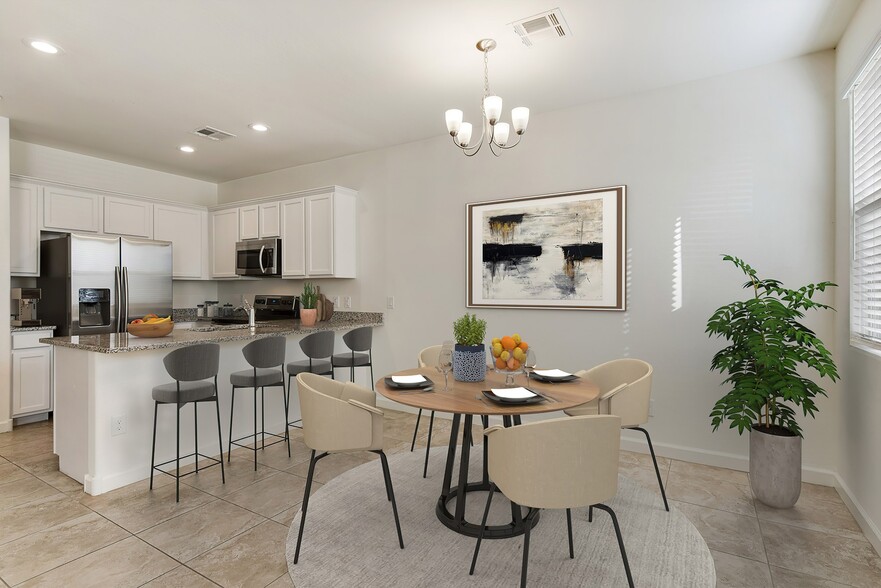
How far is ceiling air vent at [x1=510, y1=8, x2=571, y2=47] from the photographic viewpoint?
8.52 ft

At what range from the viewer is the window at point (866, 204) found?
2.35 metres

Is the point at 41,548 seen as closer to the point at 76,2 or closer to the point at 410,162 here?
the point at 76,2

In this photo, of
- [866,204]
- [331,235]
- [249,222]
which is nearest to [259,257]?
[249,222]

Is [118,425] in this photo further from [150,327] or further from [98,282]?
[98,282]

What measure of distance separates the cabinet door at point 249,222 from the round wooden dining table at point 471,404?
12.1 ft

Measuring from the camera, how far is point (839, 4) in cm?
253

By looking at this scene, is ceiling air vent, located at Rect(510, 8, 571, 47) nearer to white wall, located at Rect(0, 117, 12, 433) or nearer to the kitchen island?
the kitchen island

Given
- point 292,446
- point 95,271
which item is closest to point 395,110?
point 292,446

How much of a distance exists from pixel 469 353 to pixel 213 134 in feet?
11.8

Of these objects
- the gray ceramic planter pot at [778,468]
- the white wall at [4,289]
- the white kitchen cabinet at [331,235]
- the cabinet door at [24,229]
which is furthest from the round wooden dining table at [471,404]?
the cabinet door at [24,229]

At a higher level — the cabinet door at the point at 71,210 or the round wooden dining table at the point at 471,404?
the cabinet door at the point at 71,210

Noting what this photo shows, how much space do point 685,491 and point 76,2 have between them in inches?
177

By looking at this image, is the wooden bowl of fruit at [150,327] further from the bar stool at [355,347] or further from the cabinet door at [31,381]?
the cabinet door at [31,381]

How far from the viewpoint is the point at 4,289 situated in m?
4.05
